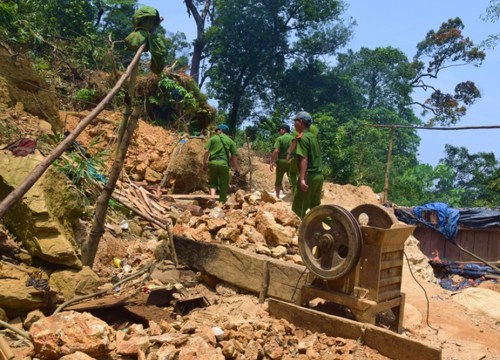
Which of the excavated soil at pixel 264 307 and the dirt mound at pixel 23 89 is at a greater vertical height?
the dirt mound at pixel 23 89

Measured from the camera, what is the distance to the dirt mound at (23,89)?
9.26 meters

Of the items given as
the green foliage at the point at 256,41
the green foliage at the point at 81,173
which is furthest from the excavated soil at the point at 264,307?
the green foliage at the point at 256,41

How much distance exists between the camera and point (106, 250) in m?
6.73

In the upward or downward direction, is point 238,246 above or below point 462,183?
below

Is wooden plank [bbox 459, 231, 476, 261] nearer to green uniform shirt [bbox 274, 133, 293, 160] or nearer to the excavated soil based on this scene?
the excavated soil

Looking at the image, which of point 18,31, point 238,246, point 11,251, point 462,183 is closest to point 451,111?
point 462,183

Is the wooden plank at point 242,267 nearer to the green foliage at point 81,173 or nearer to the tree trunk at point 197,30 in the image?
the green foliage at point 81,173

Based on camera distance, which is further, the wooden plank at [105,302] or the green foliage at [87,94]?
A: the green foliage at [87,94]

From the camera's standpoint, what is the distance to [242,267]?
18.6 ft

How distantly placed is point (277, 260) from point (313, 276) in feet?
2.24

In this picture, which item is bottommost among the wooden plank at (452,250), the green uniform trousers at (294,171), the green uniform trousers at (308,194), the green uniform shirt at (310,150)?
the wooden plank at (452,250)

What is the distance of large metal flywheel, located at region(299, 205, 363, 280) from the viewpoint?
444 centimetres

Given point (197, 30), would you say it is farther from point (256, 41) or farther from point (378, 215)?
point (378, 215)

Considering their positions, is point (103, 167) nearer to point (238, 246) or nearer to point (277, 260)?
point (238, 246)
